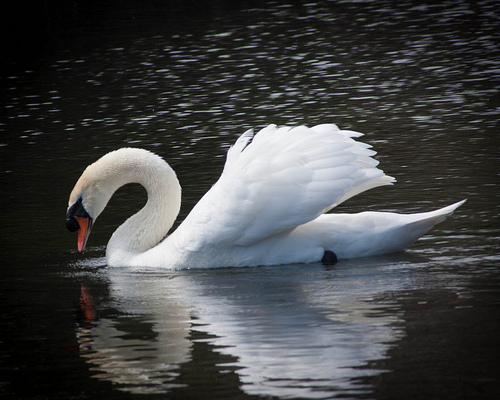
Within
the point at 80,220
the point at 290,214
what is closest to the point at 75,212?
the point at 80,220

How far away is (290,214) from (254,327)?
58.8 inches

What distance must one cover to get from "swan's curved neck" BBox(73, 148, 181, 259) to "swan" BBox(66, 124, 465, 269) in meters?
0.36

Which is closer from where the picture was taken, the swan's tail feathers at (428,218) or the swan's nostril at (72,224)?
the swan's tail feathers at (428,218)

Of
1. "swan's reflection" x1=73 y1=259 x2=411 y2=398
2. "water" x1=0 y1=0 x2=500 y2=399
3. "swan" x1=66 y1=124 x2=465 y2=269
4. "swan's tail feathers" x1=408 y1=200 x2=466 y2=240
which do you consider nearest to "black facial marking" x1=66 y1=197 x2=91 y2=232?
"water" x1=0 y1=0 x2=500 y2=399

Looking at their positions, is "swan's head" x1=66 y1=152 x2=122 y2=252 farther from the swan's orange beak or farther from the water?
the water

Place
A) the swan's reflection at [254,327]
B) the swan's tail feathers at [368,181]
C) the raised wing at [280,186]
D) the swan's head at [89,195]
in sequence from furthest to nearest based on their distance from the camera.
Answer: the swan's head at [89,195]
the swan's tail feathers at [368,181]
the raised wing at [280,186]
the swan's reflection at [254,327]

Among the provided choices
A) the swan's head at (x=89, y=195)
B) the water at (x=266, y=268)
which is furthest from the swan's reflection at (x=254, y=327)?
the swan's head at (x=89, y=195)

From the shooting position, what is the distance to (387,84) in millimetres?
18016

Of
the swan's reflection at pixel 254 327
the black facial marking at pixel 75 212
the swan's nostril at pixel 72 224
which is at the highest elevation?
the black facial marking at pixel 75 212

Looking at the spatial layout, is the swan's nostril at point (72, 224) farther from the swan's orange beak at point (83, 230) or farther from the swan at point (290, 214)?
the swan at point (290, 214)

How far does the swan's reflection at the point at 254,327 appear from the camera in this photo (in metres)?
6.07

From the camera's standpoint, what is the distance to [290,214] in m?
8.20

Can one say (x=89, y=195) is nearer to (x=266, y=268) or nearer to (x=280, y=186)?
(x=266, y=268)

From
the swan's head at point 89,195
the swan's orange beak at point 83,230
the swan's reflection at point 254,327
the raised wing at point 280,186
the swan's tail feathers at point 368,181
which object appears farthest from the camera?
the swan's orange beak at point 83,230
